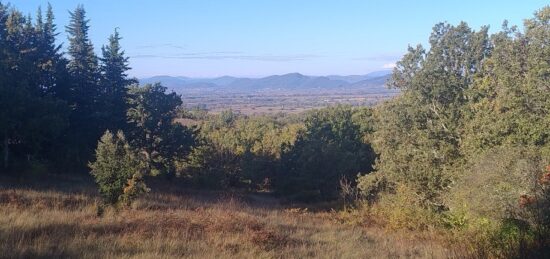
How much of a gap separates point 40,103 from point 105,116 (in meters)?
6.70

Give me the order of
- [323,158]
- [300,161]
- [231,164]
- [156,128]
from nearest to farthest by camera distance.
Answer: [156,128]
[323,158]
[300,161]
[231,164]

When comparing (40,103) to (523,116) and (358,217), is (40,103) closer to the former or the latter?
(358,217)

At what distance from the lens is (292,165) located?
135 feet

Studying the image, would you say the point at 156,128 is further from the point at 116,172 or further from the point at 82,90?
the point at 116,172

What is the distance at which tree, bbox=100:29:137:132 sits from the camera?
3266 cm

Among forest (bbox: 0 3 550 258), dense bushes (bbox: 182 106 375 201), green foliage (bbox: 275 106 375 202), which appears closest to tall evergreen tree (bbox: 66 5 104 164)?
forest (bbox: 0 3 550 258)

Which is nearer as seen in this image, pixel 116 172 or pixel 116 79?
pixel 116 172

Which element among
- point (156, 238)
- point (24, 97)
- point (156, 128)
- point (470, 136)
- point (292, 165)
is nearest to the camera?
point (156, 238)

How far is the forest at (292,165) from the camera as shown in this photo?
29.1 ft

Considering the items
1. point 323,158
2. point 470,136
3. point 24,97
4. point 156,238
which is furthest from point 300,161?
point 156,238

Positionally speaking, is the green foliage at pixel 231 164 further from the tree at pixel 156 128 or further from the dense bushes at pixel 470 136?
the dense bushes at pixel 470 136

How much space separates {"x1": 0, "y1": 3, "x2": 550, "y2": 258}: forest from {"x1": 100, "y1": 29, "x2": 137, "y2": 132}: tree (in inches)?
4.5

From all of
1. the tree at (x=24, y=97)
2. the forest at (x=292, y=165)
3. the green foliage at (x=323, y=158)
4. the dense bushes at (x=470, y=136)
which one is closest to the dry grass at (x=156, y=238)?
the forest at (x=292, y=165)

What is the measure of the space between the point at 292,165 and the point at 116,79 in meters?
16.8
